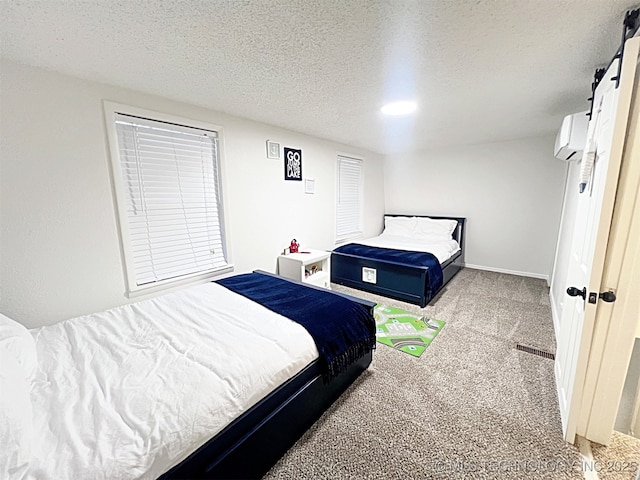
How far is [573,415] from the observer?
141 cm

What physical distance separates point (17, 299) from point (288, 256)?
2209 millimetres

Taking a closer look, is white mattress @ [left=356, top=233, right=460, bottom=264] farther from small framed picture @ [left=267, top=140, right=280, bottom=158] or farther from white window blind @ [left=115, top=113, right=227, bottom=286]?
white window blind @ [left=115, top=113, right=227, bottom=286]

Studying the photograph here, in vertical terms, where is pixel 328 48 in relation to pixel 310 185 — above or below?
above

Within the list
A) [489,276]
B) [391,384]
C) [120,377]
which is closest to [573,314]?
[391,384]

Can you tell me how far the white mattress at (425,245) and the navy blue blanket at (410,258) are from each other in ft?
0.69

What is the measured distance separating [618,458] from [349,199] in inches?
150

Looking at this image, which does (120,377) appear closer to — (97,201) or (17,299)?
(17,299)

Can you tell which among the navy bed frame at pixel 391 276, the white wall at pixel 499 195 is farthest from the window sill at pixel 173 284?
the white wall at pixel 499 195

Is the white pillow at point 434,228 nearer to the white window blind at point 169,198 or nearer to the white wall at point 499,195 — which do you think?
the white wall at point 499,195

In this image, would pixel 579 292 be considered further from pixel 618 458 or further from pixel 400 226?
pixel 400 226

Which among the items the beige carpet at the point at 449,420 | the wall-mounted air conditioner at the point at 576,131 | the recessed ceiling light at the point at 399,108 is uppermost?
the recessed ceiling light at the point at 399,108

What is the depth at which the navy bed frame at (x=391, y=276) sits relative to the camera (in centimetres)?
313

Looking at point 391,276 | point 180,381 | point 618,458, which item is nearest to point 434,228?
point 391,276

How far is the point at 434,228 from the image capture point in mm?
4465
